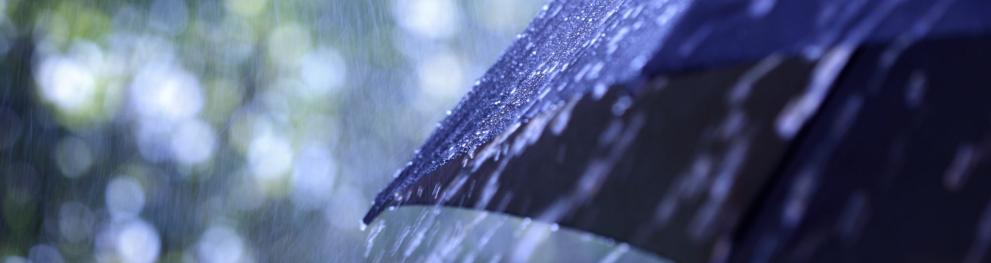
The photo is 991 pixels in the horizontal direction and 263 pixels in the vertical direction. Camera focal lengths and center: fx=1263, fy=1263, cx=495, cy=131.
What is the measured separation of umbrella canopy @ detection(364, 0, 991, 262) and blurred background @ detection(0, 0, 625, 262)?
15.1 meters

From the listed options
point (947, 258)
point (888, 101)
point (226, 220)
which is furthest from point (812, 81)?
point (226, 220)

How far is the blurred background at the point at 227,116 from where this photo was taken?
17.0 metres

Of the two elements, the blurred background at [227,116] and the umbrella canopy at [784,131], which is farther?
the blurred background at [227,116]

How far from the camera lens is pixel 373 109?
18.5 meters

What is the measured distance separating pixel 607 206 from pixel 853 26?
16.4 inches

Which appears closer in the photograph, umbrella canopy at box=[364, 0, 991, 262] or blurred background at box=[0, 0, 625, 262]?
umbrella canopy at box=[364, 0, 991, 262]

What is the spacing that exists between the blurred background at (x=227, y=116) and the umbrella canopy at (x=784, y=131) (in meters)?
15.1

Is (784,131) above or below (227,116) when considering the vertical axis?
above

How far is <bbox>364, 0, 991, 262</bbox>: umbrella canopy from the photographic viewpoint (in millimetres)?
1232

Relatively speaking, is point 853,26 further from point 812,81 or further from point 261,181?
point 261,181

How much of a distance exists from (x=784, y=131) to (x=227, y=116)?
17.5m

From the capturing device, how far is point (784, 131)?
137 cm

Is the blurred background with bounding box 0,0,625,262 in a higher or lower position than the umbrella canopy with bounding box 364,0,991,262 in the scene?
lower

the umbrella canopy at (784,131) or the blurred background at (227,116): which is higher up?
the umbrella canopy at (784,131)
